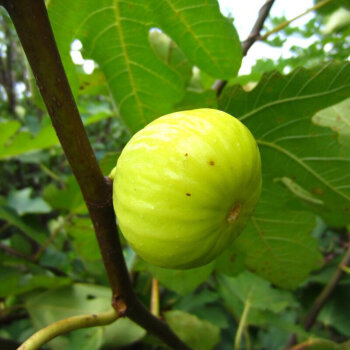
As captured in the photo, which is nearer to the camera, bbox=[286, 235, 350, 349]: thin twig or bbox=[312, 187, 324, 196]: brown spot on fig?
bbox=[312, 187, 324, 196]: brown spot on fig

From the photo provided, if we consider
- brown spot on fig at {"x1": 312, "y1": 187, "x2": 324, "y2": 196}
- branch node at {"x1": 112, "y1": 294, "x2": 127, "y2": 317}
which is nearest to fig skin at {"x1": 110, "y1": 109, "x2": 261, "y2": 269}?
branch node at {"x1": 112, "y1": 294, "x2": 127, "y2": 317}

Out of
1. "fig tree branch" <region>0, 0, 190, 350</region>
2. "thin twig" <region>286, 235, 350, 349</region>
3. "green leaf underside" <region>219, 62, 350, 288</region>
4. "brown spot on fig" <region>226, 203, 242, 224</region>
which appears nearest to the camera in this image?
"fig tree branch" <region>0, 0, 190, 350</region>

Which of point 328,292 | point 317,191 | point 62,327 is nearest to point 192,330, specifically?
point 328,292

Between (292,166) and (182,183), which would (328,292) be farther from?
(182,183)

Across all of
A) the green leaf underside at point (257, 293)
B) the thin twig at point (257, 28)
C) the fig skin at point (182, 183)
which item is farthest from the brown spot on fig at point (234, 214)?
the green leaf underside at point (257, 293)

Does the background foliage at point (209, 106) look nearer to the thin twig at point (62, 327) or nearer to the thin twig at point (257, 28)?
the thin twig at point (257, 28)

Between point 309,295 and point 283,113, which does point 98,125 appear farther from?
point 283,113

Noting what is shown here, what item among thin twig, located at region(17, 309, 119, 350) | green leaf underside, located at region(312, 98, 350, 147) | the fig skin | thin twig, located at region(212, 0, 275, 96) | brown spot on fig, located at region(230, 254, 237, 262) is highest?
thin twig, located at region(212, 0, 275, 96)

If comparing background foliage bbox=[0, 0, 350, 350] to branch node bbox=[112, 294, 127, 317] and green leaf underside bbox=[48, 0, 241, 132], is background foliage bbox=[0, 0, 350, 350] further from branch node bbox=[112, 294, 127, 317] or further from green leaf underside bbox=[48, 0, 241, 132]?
branch node bbox=[112, 294, 127, 317]
